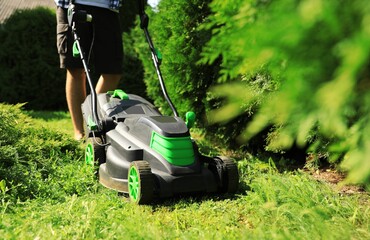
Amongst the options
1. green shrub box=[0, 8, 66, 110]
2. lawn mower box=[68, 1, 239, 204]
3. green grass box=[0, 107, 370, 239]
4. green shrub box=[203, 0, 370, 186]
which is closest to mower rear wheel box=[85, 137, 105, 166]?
lawn mower box=[68, 1, 239, 204]

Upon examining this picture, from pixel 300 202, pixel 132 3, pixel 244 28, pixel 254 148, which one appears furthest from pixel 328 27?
pixel 132 3

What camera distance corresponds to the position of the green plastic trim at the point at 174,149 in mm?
2594

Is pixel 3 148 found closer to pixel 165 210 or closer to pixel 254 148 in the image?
pixel 165 210

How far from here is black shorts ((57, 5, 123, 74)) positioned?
152 inches

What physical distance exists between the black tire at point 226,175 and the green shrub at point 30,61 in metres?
5.46

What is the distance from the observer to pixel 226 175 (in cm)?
270

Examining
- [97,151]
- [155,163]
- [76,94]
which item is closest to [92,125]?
[97,151]

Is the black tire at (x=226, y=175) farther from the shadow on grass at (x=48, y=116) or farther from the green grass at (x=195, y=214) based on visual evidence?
the shadow on grass at (x=48, y=116)

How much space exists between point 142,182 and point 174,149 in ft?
0.90

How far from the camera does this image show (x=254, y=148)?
4.07 metres

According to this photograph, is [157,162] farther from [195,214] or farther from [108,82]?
[108,82]

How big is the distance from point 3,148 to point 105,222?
101 centimetres

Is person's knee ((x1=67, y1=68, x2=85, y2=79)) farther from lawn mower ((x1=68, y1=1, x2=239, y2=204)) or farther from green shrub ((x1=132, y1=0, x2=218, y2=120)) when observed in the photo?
lawn mower ((x1=68, y1=1, x2=239, y2=204))

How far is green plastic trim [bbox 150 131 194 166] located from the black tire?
0.56ft
